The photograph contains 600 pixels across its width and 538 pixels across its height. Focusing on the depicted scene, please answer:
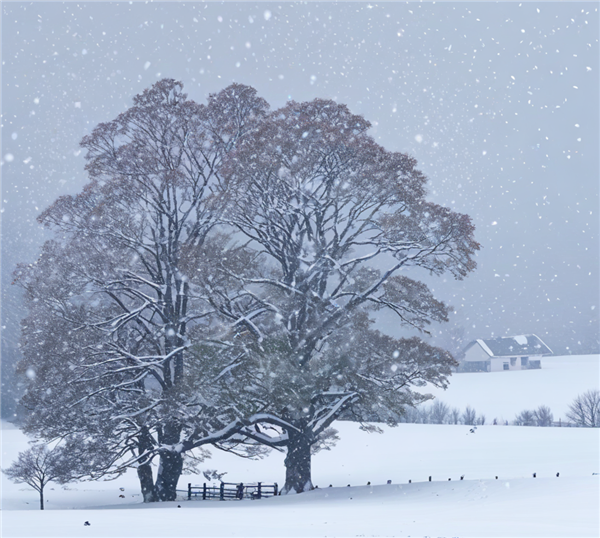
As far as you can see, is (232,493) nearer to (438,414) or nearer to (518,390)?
(438,414)

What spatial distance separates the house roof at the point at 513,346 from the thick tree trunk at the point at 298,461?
73.8 m

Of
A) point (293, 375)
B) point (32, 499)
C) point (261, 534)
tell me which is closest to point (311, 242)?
point (293, 375)

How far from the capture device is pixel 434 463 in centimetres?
3353

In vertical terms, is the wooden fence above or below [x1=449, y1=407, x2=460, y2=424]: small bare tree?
below

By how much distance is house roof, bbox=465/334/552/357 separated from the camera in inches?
3531

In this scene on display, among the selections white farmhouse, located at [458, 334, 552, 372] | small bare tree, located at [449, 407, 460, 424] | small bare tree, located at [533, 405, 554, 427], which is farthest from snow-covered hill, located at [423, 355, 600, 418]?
small bare tree, located at [533, 405, 554, 427]

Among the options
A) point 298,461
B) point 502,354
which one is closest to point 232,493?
point 298,461

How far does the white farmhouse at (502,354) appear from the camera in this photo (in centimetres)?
8856

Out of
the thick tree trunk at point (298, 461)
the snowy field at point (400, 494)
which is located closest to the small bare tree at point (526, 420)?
the snowy field at point (400, 494)

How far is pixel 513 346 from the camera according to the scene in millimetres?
91500

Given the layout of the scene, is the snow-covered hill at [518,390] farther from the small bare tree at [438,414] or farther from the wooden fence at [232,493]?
the wooden fence at [232,493]

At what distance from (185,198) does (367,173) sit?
7.44m

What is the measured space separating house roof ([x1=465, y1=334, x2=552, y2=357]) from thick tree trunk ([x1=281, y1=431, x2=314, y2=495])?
242ft

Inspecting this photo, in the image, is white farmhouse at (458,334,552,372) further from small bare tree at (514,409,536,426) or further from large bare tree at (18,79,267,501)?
large bare tree at (18,79,267,501)
